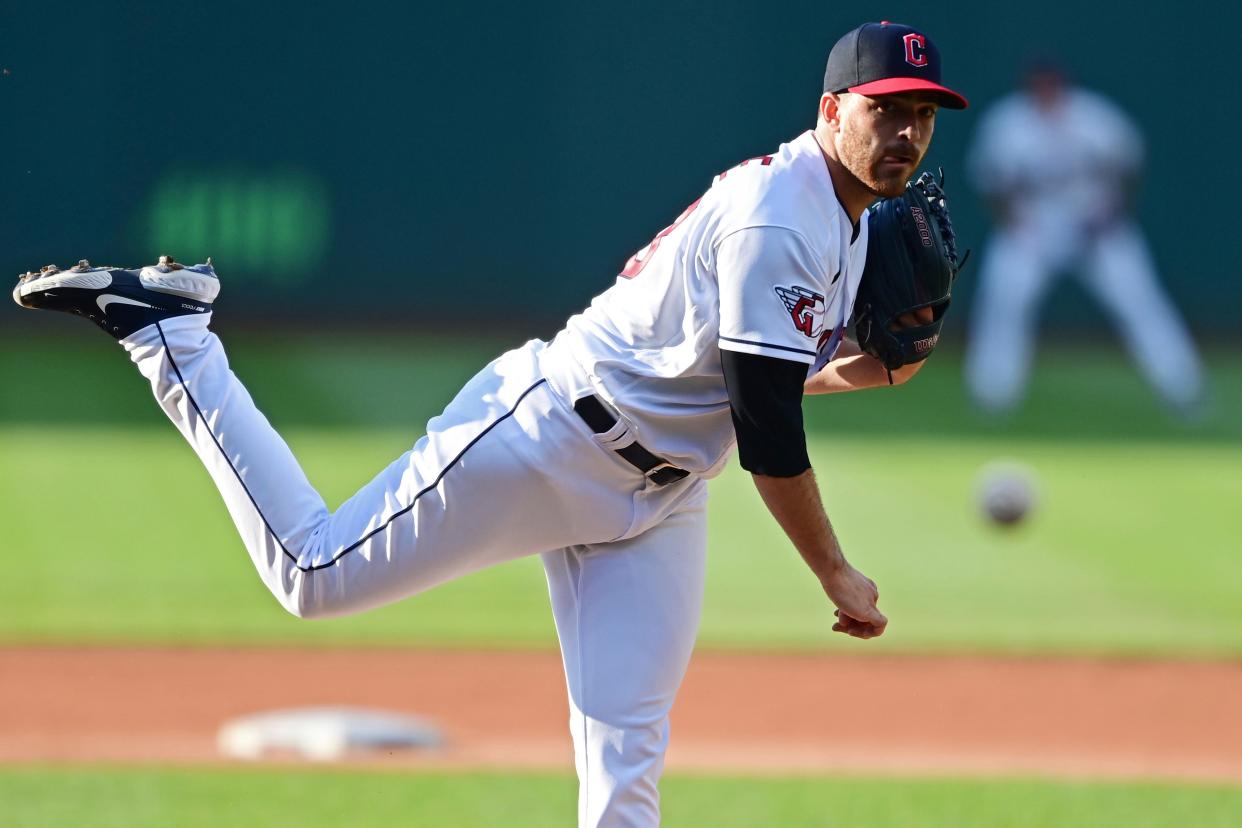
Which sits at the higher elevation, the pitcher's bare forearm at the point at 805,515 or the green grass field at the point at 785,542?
the pitcher's bare forearm at the point at 805,515

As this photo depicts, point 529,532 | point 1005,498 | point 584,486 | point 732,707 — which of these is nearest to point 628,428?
point 584,486

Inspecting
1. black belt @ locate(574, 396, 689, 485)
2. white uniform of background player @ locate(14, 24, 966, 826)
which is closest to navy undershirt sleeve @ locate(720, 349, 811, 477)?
white uniform of background player @ locate(14, 24, 966, 826)

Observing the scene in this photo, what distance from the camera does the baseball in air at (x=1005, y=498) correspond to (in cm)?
988

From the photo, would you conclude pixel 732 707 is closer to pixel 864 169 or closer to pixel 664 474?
pixel 664 474

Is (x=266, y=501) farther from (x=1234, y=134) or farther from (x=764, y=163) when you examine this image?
(x=1234, y=134)

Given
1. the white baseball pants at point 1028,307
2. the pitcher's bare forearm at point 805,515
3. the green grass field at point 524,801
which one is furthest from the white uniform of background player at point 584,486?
the white baseball pants at point 1028,307

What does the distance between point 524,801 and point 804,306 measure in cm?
271

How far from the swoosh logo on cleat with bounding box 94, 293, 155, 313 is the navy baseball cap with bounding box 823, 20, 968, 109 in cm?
155

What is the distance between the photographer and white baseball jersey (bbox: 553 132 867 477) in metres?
3.00

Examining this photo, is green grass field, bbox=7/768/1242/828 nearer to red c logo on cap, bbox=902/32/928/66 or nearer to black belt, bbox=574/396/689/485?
black belt, bbox=574/396/689/485

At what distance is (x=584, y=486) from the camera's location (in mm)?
3318

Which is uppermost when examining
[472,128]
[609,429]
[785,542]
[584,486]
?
[609,429]

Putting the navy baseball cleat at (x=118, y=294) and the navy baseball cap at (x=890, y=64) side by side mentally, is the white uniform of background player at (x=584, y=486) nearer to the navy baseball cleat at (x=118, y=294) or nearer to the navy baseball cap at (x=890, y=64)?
the navy baseball cleat at (x=118, y=294)

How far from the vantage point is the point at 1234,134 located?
18297 mm
